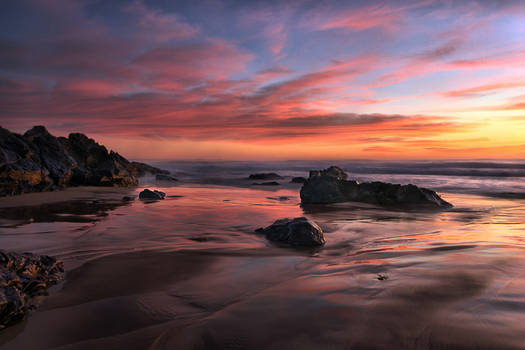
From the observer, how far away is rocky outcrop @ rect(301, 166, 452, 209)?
8.62 metres

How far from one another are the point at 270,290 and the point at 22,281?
1906mm

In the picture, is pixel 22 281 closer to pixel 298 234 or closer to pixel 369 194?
pixel 298 234

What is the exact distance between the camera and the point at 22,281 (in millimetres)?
2164

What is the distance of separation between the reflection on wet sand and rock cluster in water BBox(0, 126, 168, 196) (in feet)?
16.4

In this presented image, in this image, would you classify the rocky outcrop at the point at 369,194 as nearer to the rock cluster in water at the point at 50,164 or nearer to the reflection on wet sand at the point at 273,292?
the reflection on wet sand at the point at 273,292

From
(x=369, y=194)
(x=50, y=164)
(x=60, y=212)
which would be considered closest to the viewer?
(x=60, y=212)

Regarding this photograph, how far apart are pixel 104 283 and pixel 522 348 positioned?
115 inches

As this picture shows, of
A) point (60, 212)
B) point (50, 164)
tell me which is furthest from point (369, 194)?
point (50, 164)

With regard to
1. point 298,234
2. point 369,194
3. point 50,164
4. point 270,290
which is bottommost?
point 270,290

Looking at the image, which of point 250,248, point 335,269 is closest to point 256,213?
point 250,248

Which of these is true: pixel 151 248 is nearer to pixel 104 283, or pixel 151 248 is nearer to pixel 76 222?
pixel 104 283

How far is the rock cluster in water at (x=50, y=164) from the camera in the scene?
27.5ft

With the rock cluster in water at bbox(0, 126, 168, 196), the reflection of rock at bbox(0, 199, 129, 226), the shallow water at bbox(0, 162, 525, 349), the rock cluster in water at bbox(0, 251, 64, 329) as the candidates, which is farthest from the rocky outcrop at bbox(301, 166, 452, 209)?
the rock cluster in water at bbox(0, 126, 168, 196)

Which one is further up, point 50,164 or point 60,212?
point 50,164
